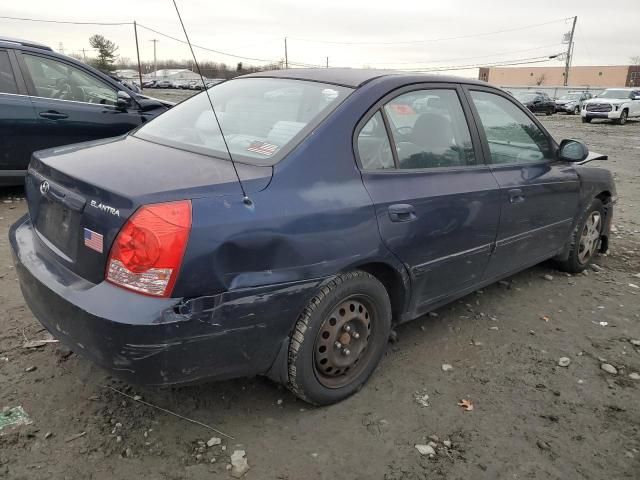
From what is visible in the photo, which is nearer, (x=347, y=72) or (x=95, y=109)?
(x=347, y=72)

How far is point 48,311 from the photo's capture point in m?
2.34

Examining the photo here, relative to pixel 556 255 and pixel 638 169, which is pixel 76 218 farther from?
pixel 638 169

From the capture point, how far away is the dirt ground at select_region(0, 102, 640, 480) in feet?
7.47

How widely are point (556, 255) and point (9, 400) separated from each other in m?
4.10

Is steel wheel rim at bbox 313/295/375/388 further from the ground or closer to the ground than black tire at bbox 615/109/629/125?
further from the ground


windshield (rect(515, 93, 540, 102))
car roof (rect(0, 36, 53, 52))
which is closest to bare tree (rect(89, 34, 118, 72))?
windshield (rect(515, 93, 540, 102))

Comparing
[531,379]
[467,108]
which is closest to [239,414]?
[531,379]

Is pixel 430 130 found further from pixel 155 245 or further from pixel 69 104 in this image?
pixel 69 104

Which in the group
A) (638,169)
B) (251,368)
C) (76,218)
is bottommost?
(638,169)

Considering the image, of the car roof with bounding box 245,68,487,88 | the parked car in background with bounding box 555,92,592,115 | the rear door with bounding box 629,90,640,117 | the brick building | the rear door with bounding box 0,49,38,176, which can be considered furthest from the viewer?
the brick building

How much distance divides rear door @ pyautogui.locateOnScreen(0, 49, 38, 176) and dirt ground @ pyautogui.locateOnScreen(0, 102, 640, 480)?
2550mm

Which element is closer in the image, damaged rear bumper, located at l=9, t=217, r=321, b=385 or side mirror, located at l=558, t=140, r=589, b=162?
damaged rear bumper, located at l=9, t=217, r=321, b=385

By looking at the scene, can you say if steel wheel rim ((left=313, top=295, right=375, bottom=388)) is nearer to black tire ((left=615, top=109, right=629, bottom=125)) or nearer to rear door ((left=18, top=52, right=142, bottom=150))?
rear door ((left=18, top=52, right=142, bottom=150))

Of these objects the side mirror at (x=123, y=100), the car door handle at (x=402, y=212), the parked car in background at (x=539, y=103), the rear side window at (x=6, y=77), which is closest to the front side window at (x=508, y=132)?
the car door handle at (x=402, y=212)
